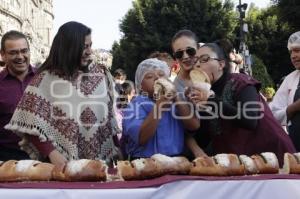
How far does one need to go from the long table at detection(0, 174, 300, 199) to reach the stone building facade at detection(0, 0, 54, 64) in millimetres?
46708

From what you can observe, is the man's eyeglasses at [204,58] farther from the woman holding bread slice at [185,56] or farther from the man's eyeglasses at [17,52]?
the man's eyeglasses at [17,52]

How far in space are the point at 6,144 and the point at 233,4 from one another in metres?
40.3

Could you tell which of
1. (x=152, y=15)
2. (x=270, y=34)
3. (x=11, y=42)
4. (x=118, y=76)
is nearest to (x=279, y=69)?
(x=270, y=34)

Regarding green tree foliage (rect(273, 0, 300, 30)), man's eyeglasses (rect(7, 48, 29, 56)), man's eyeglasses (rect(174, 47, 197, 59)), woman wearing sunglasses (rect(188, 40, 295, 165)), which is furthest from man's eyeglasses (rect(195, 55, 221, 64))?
green tree foliage (rect(273, 0, 300, 30))

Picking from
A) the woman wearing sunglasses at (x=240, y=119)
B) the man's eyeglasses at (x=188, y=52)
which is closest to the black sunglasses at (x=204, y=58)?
the woman wearing sunglasses at (x=240, y=119)

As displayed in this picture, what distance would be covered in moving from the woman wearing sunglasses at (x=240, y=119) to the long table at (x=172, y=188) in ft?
2.31

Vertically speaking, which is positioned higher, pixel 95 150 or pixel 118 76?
pixel 118 76

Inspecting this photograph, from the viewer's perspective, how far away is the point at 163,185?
8.50ft

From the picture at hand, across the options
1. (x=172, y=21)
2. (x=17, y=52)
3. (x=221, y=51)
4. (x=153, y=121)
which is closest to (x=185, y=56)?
(x=221, y=51)

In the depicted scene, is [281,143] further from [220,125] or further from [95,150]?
[95,150]

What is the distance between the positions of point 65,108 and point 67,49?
0.37 m

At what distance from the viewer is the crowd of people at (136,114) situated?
3.33 m

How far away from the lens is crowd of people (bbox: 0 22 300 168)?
333 cm

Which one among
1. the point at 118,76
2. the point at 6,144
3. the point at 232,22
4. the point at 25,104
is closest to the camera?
the point at 25,104
